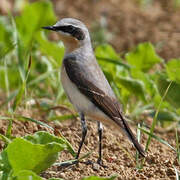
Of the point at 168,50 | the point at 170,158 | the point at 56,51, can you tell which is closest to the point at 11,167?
the point at 170,158

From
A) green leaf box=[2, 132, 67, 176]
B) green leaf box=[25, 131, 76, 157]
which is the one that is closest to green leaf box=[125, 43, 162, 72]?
green leaf box=[25, 131, 76, 157]

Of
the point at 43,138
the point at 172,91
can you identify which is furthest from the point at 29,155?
the point at 172,91

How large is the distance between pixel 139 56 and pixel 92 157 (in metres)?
2.22

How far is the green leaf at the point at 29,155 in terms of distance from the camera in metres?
4.21

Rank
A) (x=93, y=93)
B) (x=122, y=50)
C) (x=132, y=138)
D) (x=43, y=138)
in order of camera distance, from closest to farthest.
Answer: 1. (x=43, y=138)
2. (x=132, y=138)
3. (x=93, y=93)
4. (x=122, y=50)

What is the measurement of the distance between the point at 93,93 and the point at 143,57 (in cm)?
196

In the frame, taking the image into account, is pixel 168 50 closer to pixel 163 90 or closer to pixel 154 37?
pixel 154 37

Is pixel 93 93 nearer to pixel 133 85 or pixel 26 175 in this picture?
pixel 133 85

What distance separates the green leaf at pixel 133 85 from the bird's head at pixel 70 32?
0.81 metres

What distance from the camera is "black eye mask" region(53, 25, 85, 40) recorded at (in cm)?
576

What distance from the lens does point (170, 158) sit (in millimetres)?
5363

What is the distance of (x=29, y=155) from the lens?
4.26 meters

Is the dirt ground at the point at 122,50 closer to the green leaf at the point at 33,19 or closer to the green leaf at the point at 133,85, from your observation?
the green leaf at the point at 133,85

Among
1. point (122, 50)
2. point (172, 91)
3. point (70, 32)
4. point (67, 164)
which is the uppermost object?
point (70, 32)
